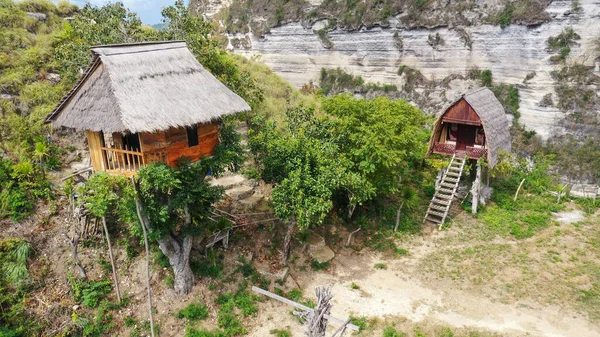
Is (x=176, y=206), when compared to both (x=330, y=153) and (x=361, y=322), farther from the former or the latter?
(x=361, y=322)

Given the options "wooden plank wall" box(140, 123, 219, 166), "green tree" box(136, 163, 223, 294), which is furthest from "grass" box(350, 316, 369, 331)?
"wooden plank wall" box(140, 123, 219, 166)

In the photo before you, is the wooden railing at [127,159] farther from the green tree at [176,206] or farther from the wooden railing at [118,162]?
the green tree at [176,206]

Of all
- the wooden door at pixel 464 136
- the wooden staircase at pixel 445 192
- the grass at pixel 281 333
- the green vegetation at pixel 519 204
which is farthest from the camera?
the wooden door at pixel 464 136

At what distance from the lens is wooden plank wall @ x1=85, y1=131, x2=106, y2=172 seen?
12742 millimetres

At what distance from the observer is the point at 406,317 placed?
14.5 m

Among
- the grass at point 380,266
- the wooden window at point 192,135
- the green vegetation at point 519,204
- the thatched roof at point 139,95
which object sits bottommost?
Result: the grass at point 380,266

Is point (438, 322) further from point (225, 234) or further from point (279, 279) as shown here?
point (225, 234)

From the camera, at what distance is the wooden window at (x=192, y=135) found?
13372 mm

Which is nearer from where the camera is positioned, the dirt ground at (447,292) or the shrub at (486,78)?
the dirt ground at (447,292)

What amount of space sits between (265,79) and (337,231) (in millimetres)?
14500

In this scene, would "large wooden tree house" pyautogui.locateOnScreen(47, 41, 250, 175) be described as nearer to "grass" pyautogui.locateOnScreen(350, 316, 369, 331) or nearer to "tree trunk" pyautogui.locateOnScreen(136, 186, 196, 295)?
"tree trunk" pyautogui.locateOnScreen(136, 186, 196, 295)

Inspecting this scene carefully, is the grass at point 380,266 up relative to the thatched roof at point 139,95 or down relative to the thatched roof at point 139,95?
down

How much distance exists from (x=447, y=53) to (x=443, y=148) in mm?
19687

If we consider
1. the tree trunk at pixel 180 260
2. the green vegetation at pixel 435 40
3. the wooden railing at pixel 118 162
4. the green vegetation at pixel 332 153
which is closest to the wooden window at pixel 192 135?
the wooden railing at pixel 118 162
